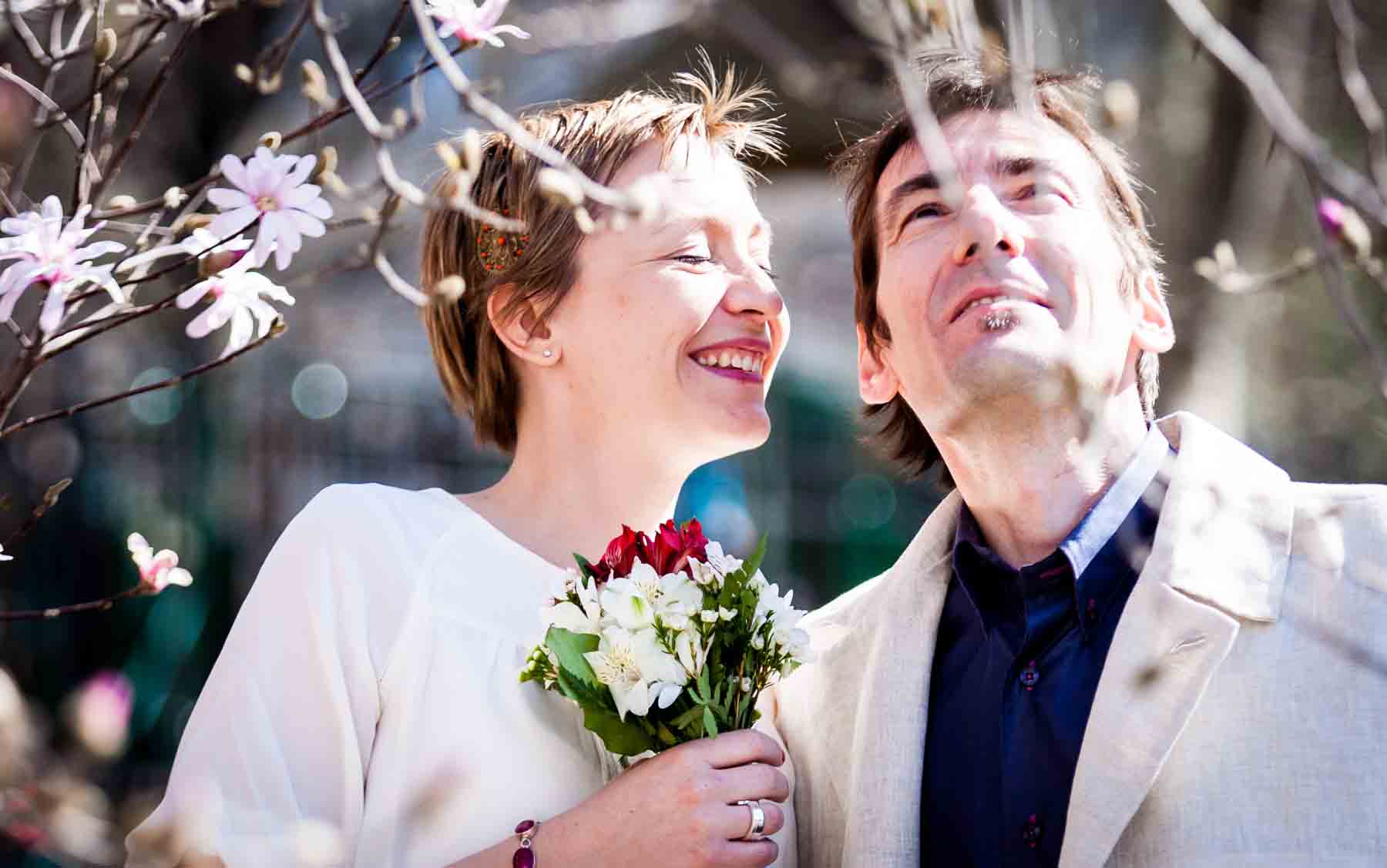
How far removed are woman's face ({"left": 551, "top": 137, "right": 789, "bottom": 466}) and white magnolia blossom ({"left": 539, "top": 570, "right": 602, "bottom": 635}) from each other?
0.46 metres

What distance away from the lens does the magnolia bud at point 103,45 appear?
1403 mm

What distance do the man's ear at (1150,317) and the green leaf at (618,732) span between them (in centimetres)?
110

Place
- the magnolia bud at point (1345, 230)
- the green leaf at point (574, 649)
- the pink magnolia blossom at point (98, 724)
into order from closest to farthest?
1. the magnolia bud at point (1345, 230)
2. the pink magnolia blossom at point (98, 724)
3. the green leaf at point (574, 649)

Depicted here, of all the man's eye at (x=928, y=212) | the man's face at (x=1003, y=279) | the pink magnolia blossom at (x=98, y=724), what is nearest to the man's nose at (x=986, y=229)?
the man's face at (x=1003, y=279)

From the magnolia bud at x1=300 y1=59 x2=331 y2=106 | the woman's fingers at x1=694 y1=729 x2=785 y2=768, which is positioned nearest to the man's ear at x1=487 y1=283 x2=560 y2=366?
the woman's fingers at x1=694 y1=729 x2=785 y2=768

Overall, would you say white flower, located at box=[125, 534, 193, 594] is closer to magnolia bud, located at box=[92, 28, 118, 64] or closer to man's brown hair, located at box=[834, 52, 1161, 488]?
magnolia bud, located at box=[92, 28, 118, 64]

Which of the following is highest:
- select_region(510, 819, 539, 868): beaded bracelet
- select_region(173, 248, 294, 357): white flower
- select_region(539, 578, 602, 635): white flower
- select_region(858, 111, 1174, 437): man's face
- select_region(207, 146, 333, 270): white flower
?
select_region(207, 146, 333, 270): white flower

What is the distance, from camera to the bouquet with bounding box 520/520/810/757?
2033mm

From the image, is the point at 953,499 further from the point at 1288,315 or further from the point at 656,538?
the point at 1288,315

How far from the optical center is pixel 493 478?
684cm

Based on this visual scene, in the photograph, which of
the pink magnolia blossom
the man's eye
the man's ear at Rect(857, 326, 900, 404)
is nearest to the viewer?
the pink magnolia blossom

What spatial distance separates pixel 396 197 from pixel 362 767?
118cm

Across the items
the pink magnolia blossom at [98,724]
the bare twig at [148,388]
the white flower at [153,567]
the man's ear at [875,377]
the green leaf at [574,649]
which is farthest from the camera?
the man's ear at [875,377]

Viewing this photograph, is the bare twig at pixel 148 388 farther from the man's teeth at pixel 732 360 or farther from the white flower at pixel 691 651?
the man's teeth at pixel 732 360
